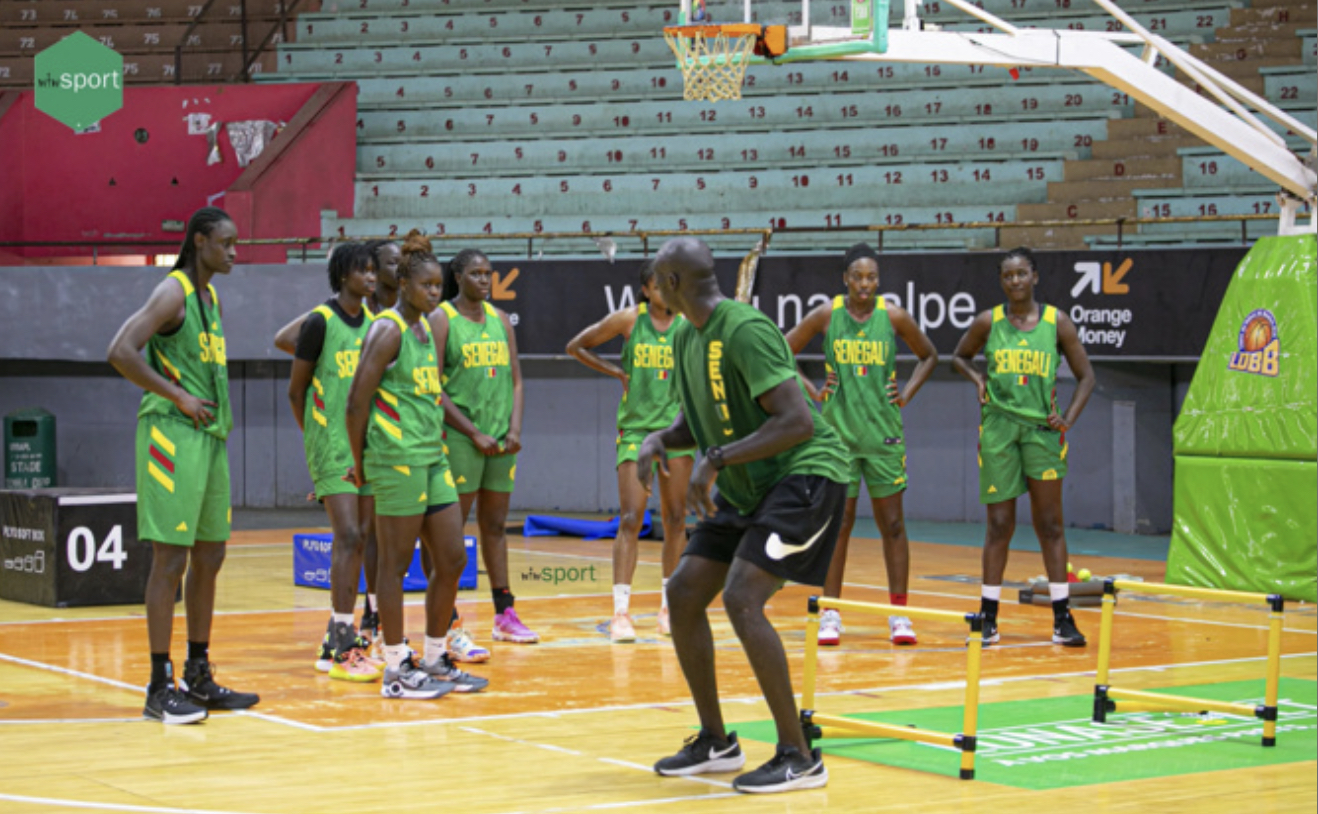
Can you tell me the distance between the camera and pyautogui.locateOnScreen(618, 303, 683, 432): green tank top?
10109 mm

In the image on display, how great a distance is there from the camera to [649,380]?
10133mm

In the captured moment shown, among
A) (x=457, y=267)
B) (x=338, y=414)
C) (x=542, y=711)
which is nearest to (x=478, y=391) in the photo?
(x=457, y=267)

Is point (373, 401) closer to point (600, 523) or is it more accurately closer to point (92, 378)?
point (600, 523)

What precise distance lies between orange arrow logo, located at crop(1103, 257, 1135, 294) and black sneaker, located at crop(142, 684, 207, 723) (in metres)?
10.2

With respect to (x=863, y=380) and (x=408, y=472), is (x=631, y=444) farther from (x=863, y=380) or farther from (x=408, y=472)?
(x=408, y=472)

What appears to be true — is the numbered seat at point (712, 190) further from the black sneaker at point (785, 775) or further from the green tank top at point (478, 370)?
the black sneaker at point (785, 775)

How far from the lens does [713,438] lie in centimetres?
629

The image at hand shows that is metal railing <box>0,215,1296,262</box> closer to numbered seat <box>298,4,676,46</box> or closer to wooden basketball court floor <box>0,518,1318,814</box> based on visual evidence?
numbered seat <box>298,4,676,46</box>

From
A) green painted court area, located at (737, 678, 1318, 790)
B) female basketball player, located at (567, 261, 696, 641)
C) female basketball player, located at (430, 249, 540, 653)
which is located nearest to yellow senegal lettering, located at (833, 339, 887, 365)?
female basketball player, located at (567, 261, 696, 641)

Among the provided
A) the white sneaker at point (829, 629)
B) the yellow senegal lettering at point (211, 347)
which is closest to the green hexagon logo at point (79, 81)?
the white sneaker at point (829, 629)

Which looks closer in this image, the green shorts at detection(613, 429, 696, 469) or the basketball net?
the green shorts at detection(613, 429, 696, 469)

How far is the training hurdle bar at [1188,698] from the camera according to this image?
6.90 m

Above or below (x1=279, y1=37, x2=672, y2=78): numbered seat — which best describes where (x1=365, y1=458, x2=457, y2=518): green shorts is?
below

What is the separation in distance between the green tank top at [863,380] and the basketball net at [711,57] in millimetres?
2348
